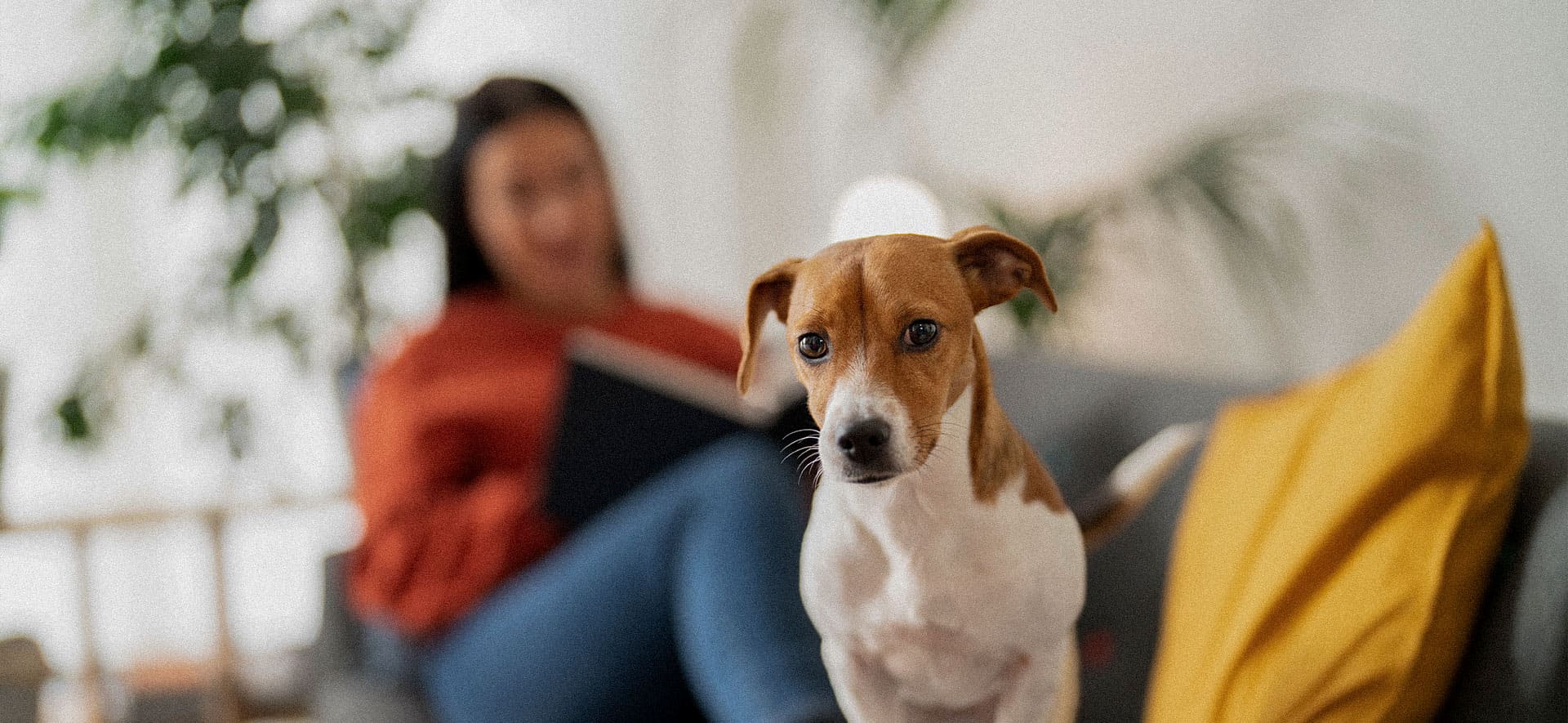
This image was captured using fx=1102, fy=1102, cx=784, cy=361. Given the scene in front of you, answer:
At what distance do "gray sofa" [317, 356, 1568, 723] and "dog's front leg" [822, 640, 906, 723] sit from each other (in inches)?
2.7

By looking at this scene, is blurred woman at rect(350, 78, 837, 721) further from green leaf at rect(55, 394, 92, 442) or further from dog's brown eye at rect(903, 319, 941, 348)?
green leaf at rect(55, 394, 92, 442)

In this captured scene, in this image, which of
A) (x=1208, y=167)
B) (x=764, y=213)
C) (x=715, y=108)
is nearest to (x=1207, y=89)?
(x=1208, y=167)

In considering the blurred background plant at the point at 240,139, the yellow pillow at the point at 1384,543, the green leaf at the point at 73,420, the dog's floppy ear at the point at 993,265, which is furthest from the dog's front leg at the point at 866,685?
the green leaf at the point at 73,420

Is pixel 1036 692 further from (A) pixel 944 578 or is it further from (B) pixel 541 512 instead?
(B) pixel 541 512

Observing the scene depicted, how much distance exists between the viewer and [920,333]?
0.27 meters

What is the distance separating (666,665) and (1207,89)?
44.2 inches

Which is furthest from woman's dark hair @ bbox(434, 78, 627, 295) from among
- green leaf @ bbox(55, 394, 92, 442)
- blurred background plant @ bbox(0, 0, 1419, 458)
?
green leaf @ bbox(55, 394, 92, 442)

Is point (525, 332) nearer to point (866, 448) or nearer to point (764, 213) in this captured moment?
point (764, 213)

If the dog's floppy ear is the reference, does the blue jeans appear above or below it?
below

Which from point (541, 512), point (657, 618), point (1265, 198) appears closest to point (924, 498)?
point (657, 618)

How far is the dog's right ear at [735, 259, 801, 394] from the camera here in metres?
0.29

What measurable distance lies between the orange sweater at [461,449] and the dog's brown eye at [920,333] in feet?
3.96

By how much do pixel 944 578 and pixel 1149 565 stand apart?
34 centimetres

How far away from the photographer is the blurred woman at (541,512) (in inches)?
39.8
